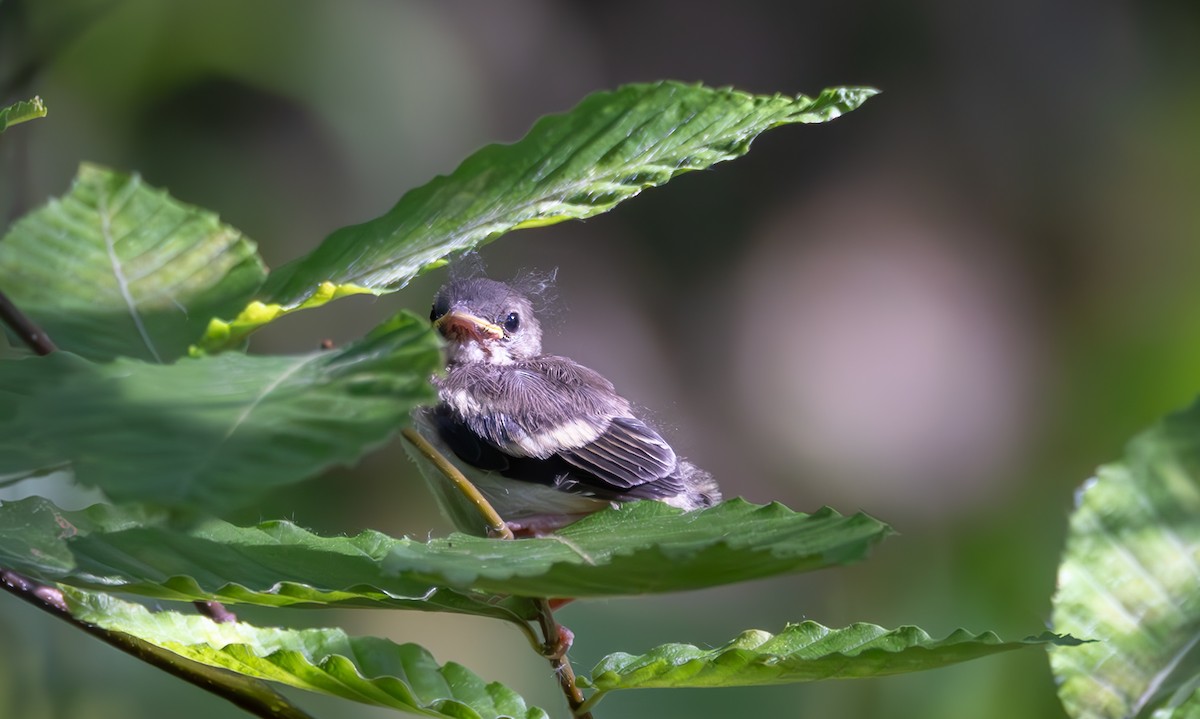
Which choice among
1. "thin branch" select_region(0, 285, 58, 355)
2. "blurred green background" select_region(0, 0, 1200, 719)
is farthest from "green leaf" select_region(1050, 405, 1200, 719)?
"blurred green background" select_region(0, 0, 1200, 719)

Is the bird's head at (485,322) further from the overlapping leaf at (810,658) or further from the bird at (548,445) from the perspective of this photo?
the overlapping leaf at (810,658)

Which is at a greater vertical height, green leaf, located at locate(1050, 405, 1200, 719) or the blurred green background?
the blurred green background

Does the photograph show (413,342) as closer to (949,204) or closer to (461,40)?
(461,40)

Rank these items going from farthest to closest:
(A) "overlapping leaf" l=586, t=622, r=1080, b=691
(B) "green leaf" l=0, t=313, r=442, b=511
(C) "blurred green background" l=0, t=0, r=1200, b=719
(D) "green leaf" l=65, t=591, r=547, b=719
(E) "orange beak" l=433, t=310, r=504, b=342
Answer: (C) "blurred green background" l=0, t=0, r=1200, b=719 < (E) "orange beak" l=433, t=310, r=504, b=342 < (D) "green leaf" l=65, t=591, r=547, b=719 < (A) "overlapping leaf" l=586, t=622, r=1080, b=691 < (B) "green leaf" l=0, t=313, r=442, b=511

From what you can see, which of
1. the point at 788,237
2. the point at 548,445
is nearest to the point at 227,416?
the point at 548,445

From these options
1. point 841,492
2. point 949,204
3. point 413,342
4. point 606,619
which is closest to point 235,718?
point 606,619

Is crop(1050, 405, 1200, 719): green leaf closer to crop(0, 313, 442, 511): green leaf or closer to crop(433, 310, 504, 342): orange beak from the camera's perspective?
crop(0, 313, 442, 511): green leaf

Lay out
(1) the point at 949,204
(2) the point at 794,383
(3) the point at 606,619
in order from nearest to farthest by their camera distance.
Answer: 1. (3) the point at 606,619
2. (2) the point at 794,383
3. (1) the point at 949,204
